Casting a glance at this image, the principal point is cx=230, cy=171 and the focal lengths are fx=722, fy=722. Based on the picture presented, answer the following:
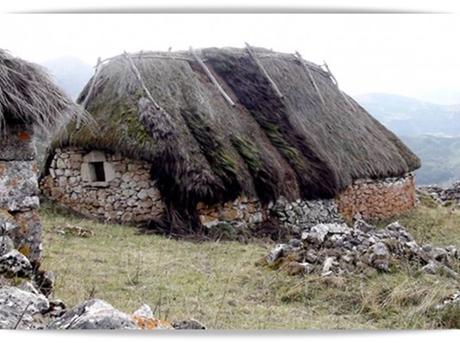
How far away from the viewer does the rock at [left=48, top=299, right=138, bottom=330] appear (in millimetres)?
4465

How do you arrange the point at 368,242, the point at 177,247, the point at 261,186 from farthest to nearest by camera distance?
the point at 261,186
the point at 177,247
the point at 368,242

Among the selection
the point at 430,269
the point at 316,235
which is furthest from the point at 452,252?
the point at 316,235

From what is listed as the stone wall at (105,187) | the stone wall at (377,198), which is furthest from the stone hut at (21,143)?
the stone wall at (377,198)

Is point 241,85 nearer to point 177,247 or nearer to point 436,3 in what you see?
point 177,247

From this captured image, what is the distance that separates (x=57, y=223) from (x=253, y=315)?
3.35m

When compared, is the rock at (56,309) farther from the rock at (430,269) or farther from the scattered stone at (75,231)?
the rock at (430,269)

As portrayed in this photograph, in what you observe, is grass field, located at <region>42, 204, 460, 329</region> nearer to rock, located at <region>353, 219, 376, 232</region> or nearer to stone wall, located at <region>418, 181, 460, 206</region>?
rock, located at <region>353, 219, 376, 232</region>

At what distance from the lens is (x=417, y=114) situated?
19.3ft

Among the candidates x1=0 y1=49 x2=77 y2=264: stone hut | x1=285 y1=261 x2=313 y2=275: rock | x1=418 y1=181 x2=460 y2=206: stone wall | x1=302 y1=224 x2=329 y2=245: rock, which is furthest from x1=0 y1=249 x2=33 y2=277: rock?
x1=418 y1=181 x2=460 y2=206: stone wall

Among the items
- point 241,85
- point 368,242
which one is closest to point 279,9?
point 368,242

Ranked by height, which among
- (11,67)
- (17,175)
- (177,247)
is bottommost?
(177,247)

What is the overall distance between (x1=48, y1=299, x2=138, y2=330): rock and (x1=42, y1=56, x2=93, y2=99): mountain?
1820mm

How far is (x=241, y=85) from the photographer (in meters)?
9.65

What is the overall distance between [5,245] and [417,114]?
11.0 feet
